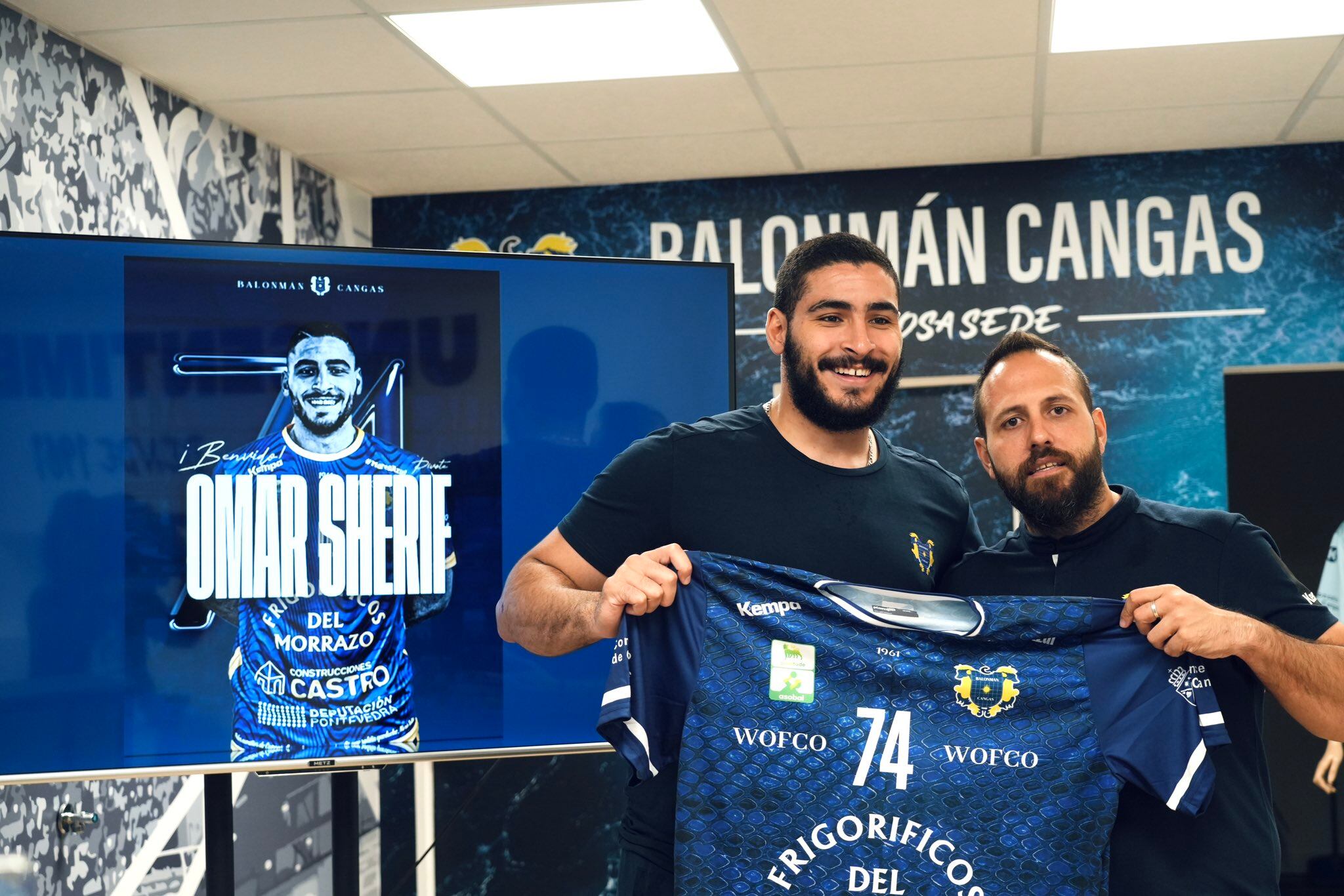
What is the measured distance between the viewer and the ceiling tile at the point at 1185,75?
125 inches

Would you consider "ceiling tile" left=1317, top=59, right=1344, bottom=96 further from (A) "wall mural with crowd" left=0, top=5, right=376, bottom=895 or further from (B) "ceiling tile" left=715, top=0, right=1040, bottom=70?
(A) "wall mural with crowd" left=0, top=5, right=376, bottom=895

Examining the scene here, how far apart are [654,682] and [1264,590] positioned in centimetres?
90

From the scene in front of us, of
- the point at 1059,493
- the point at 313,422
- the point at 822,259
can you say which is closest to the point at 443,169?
the point at 313,422

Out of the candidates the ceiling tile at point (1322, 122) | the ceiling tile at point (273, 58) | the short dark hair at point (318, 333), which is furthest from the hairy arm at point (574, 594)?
the ceiling tile at point (1322, 122)

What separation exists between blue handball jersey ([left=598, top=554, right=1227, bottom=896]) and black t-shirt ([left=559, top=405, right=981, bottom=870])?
0.42 ft

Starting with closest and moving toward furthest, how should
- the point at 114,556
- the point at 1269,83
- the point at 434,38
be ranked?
the point at 114,556
the point at 434,38
the point at 1269,83

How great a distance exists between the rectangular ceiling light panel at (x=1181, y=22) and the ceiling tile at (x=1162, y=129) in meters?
0.58

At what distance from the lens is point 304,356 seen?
2.32 m

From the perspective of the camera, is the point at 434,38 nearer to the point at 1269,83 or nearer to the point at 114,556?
the point at 114,556

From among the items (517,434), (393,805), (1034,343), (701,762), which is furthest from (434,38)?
(393,805)

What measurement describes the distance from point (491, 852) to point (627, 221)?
8.03 ft

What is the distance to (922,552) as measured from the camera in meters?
1.91

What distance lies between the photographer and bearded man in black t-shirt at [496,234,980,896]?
72.2 inches

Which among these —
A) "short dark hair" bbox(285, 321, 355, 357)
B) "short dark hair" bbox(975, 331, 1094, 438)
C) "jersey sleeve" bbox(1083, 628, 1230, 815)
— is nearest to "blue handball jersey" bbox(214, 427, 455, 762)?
"short dark hair" bbox(285, 321, 355, 357)
